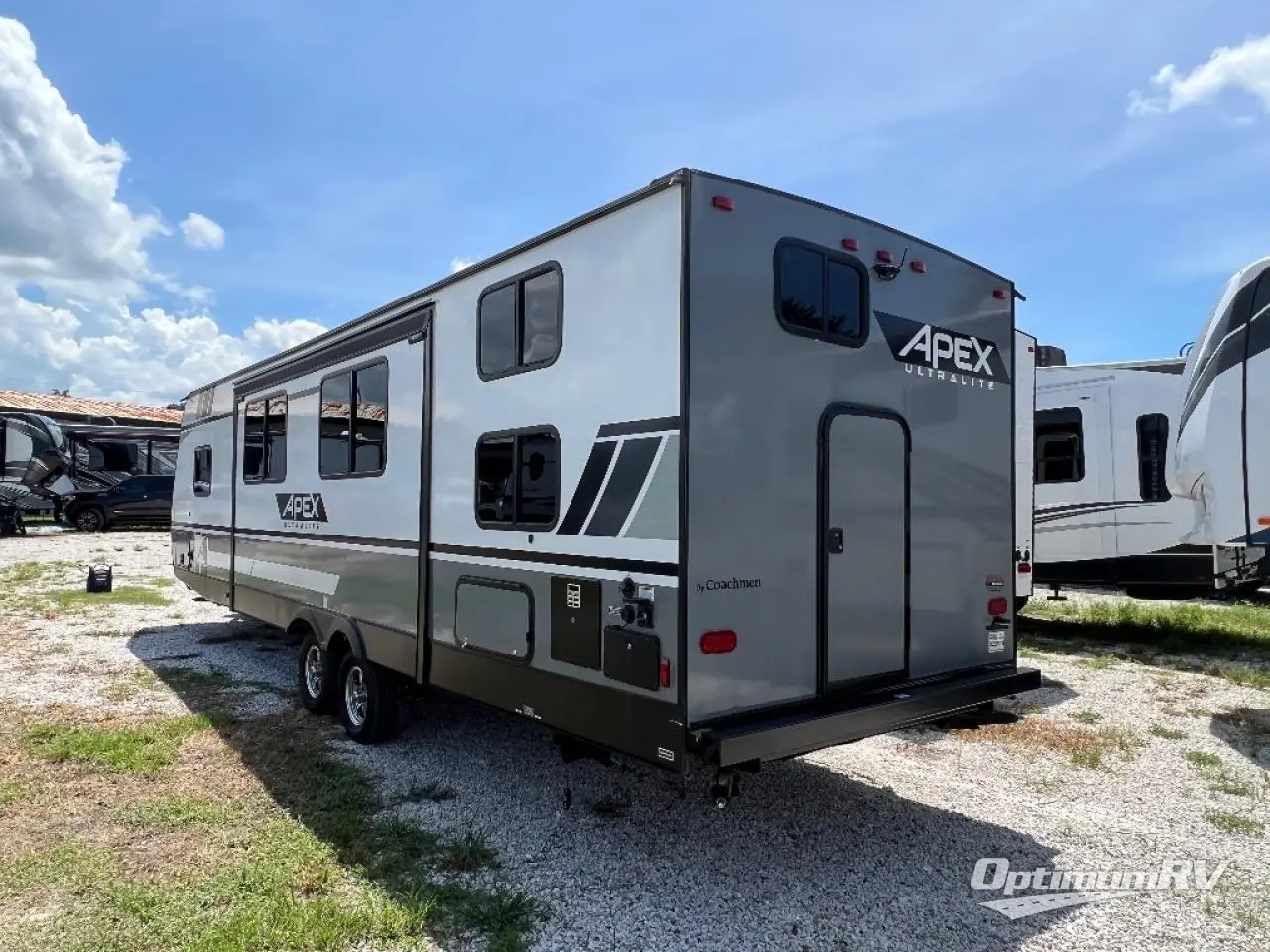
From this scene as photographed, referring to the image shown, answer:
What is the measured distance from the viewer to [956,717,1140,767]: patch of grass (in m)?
6.09

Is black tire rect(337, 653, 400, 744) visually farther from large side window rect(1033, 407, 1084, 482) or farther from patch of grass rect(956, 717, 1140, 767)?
large side window rect(1033, 407, 1084, 482)

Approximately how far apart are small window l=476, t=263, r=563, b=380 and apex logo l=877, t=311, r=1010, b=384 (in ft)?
5.57

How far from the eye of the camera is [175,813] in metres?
4.84

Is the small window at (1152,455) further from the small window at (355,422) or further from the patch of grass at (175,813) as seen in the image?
the patch of grass at (175,813)

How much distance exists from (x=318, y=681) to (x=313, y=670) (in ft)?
0.43

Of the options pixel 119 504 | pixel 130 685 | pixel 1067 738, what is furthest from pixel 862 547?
pixel 119 504

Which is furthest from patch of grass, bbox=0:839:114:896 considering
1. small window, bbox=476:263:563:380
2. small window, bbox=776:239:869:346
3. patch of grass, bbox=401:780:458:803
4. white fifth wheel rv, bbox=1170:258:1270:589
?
white fifth wheel rv, bbox=1170:258:1270:589

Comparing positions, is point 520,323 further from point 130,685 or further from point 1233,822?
point 130,685

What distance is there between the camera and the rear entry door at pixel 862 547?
4316 mm

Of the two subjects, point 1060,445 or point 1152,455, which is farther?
point 1060,445

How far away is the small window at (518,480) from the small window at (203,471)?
19.2 ft

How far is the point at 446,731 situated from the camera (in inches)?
253

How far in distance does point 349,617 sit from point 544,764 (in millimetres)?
1823

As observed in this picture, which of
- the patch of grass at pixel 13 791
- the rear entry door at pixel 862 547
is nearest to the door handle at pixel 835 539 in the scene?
the rear entry door at pixel 862 547
